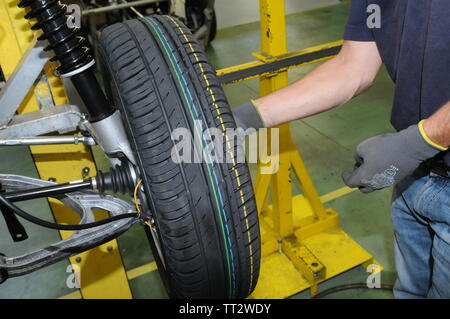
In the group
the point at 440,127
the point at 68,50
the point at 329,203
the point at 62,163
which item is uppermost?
the point at 68,50

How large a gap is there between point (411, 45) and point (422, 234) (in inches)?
27.3

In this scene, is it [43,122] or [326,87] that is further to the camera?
[326,87]

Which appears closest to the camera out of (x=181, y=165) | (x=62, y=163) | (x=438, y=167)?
(x=181, y=165)

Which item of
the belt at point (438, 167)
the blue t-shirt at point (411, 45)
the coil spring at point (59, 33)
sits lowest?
the belt at point (438, 167)

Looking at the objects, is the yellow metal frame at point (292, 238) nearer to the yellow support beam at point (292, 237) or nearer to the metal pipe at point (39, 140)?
the yellow support beam at point (292, 237)

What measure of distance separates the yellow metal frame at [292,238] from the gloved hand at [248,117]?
1.88 ft

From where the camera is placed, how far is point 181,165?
3.45 ft

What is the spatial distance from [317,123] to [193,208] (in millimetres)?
3026

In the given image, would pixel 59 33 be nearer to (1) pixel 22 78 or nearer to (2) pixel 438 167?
(1) pixel 22 78

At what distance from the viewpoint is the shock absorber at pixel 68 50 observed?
1080mm

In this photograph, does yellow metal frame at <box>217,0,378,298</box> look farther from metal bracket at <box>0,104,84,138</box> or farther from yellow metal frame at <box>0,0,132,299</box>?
metal bracket at <box>0,104,84,138</box>

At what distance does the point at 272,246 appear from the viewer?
243cm

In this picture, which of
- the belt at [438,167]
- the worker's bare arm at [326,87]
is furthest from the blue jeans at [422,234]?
the worker's bare arm at [326,87]

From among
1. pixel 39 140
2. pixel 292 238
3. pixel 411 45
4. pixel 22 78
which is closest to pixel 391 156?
pixel 411 45
